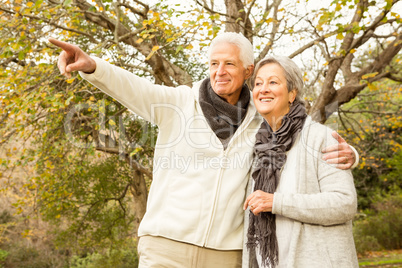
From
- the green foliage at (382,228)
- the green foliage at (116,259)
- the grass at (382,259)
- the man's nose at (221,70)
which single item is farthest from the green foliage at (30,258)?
the man's nose at (221,70)

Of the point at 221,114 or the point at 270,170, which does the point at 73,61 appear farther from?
the point at 270,170

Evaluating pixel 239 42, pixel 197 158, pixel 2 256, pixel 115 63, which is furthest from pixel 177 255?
pixel 2 256

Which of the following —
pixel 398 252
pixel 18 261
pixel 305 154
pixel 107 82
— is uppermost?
pixel 107 82

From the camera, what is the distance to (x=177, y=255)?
2139 millimetres

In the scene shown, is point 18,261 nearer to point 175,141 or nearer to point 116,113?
point 116,113

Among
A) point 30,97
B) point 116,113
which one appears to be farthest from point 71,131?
point 30,97

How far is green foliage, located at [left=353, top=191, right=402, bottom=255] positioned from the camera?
1301 centimetres

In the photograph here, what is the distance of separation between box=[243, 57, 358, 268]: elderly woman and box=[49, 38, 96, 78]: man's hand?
888 millimetres

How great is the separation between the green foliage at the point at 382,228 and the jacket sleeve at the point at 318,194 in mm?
11963

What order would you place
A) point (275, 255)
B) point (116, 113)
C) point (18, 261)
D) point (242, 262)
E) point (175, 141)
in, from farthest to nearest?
point (18, 261) → point (116, 113) → point (175, 141) → point (242, 262) → point (275, 255)

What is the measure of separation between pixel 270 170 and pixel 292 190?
15cm

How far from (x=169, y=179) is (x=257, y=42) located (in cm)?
518

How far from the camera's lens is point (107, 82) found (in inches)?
Result: 80.0

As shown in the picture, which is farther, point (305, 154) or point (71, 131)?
point (71, 131)
